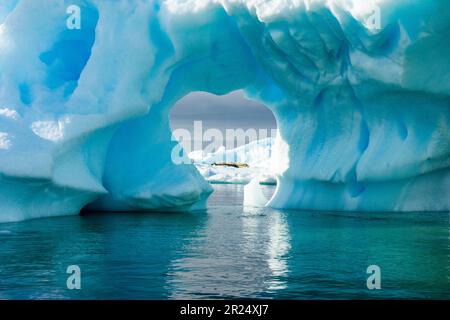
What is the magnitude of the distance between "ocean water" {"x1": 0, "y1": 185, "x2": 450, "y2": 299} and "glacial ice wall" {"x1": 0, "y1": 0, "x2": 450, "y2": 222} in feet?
4.05

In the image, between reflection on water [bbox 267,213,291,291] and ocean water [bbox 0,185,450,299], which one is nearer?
ocean water [bbox 0,185,450,299]

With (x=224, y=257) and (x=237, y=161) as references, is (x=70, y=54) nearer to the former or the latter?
(x=224, y=257)

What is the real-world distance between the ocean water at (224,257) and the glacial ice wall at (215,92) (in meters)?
1.24

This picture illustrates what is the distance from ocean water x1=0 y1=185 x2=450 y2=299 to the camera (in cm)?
601

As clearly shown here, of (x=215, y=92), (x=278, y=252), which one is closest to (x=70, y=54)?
(x=215, y=92)

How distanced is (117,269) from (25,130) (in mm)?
4794

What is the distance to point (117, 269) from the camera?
275 inches

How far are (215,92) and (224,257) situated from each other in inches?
320

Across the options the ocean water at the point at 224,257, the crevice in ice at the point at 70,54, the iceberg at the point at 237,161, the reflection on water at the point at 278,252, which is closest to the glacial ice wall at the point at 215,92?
the crevice in ice at the point at 70,54

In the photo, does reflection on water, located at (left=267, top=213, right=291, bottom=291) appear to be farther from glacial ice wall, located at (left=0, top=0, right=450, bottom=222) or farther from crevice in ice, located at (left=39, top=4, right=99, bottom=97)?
crevice in ice, located at (left=39, top=4, right=99, bottom=97)

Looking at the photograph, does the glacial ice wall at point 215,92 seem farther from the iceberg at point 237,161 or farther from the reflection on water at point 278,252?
the iceberg at point 237,161

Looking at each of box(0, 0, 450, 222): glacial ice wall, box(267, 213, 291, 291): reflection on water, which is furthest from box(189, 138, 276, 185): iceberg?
box(267, 213, 291, 291): reflection on water

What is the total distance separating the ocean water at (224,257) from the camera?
6.01 m
